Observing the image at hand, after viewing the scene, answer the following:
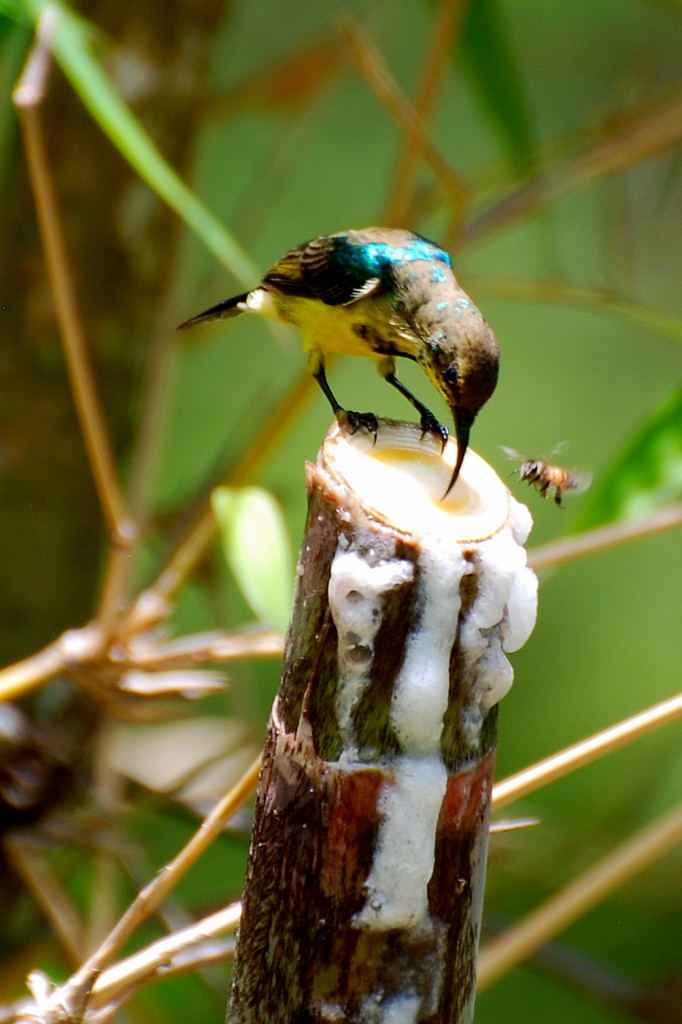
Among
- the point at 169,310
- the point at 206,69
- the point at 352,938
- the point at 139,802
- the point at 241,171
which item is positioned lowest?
the point at 139,802

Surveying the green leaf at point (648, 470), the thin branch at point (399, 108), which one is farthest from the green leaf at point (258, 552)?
the thin branch at point (399, 108)

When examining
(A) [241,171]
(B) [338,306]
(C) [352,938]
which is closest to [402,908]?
(C) [352,938]

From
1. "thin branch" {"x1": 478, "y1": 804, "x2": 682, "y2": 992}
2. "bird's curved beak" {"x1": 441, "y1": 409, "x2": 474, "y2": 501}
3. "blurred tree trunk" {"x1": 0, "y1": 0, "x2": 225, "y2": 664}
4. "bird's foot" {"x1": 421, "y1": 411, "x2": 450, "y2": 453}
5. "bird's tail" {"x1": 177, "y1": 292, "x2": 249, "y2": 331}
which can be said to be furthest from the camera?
"blurred tree trunk" {"x1": 0, "y1": 0, "x2": 225, "y2": 664}

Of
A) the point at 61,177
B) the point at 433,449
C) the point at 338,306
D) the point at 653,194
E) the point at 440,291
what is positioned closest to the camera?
the point at 433,449

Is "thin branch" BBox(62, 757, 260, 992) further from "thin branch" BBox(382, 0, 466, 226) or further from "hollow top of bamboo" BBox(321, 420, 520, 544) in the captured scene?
"thin branch" BBox(382, 0, 466, 226)

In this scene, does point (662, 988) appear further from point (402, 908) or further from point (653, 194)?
point (653, 194)


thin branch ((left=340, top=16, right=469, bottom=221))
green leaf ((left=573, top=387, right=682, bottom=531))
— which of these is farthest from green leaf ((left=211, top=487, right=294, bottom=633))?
thin branch ((left=340, top=16, right=469, bottom=221))

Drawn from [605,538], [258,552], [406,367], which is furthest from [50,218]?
[406,367]
